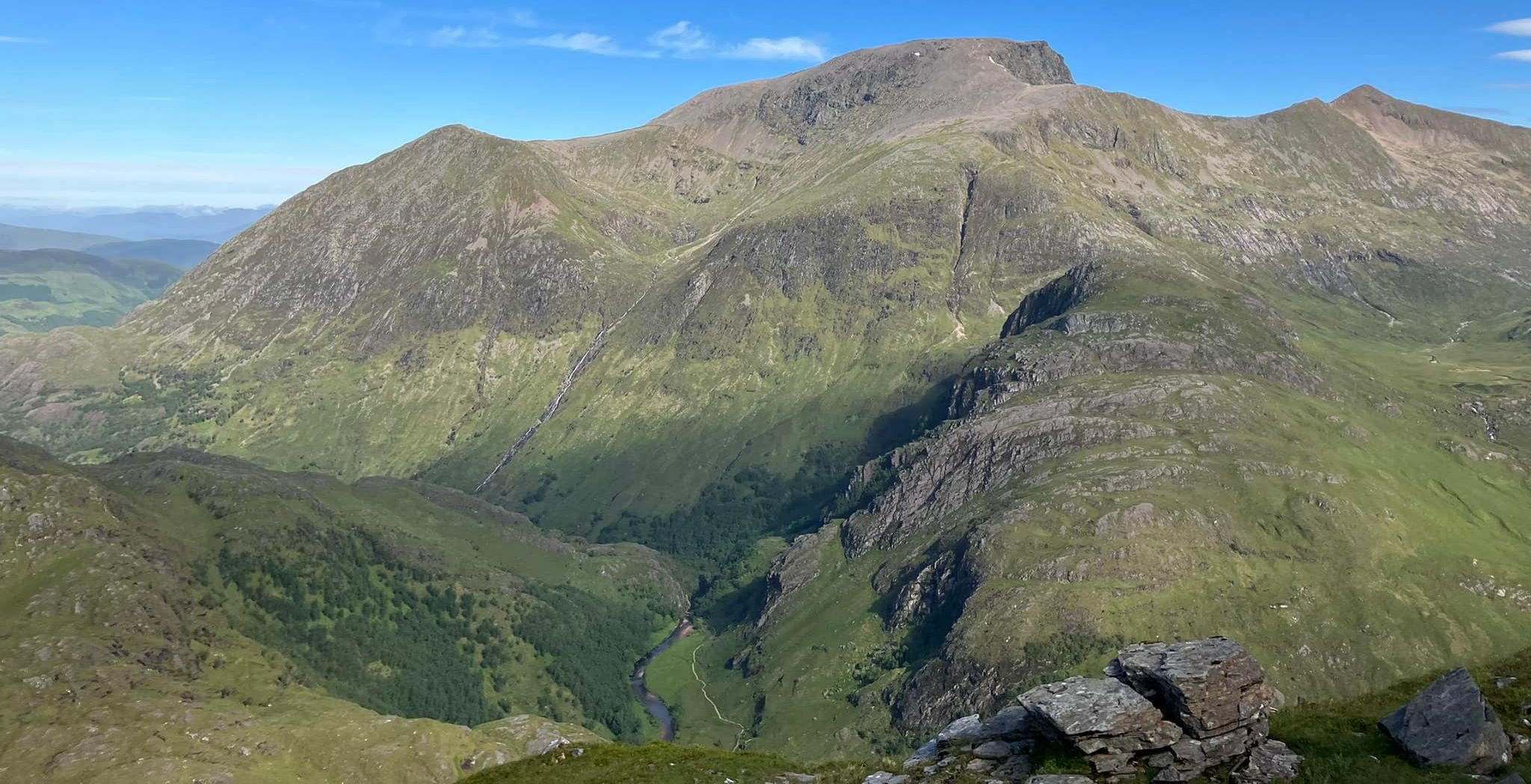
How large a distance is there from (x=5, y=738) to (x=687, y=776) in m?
189

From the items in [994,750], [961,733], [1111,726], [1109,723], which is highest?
[1109,723]

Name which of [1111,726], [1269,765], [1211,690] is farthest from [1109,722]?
[1269,765]

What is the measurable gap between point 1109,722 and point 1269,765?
8703mm

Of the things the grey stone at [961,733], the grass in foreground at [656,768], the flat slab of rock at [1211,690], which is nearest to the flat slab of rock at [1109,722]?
the flat slab of rock at [1211,690]

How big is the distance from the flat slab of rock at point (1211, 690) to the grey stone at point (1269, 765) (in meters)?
1.84

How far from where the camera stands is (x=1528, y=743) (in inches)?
1905

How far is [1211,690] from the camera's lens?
174 ft

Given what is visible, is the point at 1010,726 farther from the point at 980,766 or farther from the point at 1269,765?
the point at 1269,765

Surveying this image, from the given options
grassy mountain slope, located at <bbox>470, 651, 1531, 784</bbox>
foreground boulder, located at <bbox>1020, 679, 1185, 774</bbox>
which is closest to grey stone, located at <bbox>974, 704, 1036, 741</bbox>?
foreground boulder, located at <bbox>1020, 679, 1185, 774</bbox>

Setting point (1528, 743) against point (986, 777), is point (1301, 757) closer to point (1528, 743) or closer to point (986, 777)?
point (1528, 743)

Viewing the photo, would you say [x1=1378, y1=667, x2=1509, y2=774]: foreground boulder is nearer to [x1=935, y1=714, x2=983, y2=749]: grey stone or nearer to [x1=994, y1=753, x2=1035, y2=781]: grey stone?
[x1=994, y1=753, x2=1035, y2=781]: grey stone

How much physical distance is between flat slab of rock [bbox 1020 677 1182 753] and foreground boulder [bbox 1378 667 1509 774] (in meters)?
11.9

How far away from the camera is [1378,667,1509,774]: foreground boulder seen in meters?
47.1

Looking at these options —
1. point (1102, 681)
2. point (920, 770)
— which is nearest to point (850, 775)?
point (920, 770)
